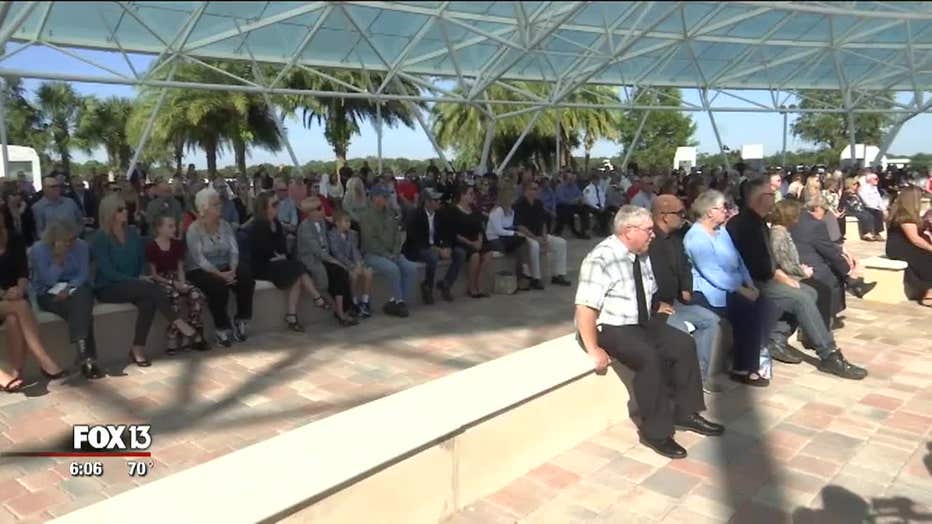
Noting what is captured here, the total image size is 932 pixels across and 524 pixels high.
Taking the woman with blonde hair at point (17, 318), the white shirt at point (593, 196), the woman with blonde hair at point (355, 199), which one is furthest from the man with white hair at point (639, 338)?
the white shirt at point (593, 196)

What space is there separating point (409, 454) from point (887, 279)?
7.63 m

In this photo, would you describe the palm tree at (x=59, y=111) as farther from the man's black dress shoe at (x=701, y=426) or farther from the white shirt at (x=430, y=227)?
the man's black dress shoe at (x=701, y=426)

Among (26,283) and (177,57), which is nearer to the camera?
(26,283)

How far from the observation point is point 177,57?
53.8 feet

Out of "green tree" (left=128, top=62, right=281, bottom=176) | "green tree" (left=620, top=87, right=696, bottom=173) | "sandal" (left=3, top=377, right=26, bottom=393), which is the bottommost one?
"sandal" (left=3, top=377, right=26, bottom=393)

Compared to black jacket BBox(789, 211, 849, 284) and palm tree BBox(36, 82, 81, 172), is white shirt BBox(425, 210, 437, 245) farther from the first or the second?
palm tree BBox(36, 82, 81, 172)

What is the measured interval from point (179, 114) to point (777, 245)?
1094 inches

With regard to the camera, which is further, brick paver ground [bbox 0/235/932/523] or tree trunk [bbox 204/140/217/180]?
tree trunk [bbox 204/140/217/180]

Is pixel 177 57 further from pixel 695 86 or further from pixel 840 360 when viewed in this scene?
pixel 695 86

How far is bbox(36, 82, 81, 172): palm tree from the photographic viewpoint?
1369 inches

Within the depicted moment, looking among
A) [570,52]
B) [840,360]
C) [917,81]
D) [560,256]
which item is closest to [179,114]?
[570,52]

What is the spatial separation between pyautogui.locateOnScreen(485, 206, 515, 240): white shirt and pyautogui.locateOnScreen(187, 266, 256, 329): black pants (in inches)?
144

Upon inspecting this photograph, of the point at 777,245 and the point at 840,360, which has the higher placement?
the point at 777,245

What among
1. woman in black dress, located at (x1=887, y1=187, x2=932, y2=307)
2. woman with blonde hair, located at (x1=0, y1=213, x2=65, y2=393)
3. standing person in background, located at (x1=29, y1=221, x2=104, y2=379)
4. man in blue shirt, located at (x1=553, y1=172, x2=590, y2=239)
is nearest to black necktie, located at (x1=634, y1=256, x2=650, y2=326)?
standing person in background, located at (x1=29, y1=221, x2=104, y2=379)
